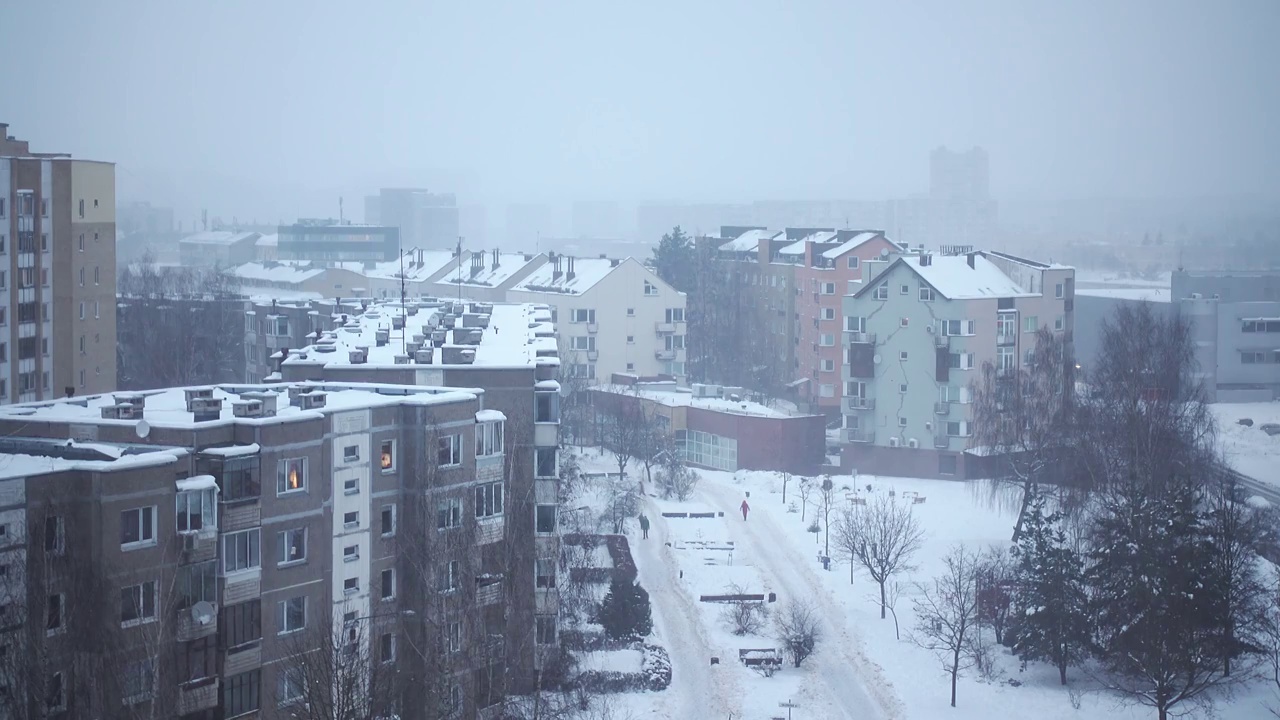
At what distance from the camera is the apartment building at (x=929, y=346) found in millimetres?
23641

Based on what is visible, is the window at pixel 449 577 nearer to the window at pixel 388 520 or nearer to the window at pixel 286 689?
the window at pixel 388 520

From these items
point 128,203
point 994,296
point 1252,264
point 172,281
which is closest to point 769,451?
point 994,296

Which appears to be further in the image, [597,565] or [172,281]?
[172,281]

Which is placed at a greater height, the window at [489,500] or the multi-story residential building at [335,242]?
the multi-story residential building at [335,242]

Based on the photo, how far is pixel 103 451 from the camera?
983 centimetres

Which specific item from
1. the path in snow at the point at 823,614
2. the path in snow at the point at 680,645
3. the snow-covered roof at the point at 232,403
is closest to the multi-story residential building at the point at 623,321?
the path in snow at the point at 823,614

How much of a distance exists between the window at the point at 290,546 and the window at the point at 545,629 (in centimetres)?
287

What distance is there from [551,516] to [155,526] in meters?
4.68

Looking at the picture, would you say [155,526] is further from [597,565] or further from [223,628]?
[597,565]

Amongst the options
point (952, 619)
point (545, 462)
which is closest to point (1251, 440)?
point (952, 619)

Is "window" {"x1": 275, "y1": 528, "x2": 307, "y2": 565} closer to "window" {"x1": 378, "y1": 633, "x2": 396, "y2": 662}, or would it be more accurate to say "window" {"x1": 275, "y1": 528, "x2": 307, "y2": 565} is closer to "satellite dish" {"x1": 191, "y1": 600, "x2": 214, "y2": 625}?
"satellite dish" {"x1": 191, "y1": 600, "x2": 214, "y2": 625}

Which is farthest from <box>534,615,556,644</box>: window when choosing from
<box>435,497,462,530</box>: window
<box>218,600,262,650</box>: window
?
<box>218,600,262,650</box>: window

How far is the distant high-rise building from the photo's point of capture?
8388 centimetres

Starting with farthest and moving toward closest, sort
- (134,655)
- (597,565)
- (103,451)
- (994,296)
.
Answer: (994,296), (597,565), (103,451), (134,655)
